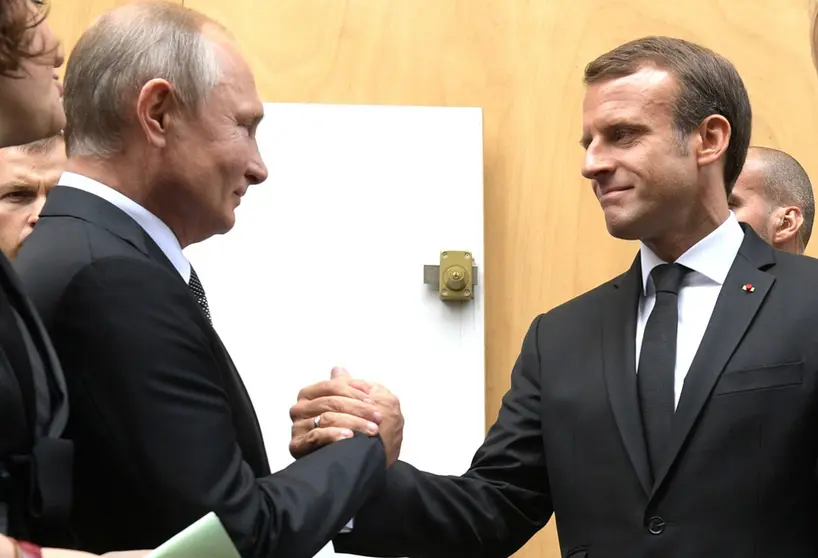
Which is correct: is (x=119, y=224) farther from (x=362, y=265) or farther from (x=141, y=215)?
(x=362, y=265)

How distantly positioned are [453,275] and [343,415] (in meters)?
Answer: 1.44

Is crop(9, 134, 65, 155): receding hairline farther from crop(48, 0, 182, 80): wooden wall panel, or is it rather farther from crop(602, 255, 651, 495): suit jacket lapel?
crop(602, 255, 651, 495): suit jacket lapel

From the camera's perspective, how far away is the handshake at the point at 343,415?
189 centimetres

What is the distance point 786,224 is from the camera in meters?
3.24

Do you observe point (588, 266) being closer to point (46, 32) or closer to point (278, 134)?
point (278, 134)

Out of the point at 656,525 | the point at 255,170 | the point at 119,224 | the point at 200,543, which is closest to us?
the point at 200,543

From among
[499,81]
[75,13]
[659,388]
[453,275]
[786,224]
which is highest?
[75,13]

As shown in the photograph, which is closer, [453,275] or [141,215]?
[141,215]

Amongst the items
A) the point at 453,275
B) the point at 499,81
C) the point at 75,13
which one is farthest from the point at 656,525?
the point at 75,13

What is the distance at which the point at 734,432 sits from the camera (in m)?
2.02

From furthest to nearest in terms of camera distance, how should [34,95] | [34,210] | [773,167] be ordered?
[773,167] < [34,210] < [34,95]

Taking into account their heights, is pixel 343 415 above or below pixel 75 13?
below

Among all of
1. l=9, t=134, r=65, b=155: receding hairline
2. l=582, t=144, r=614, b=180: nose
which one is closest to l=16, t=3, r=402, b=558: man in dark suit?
l=582, t=144, r=614, b=180: nose

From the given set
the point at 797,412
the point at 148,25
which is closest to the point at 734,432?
the point at 797,412
